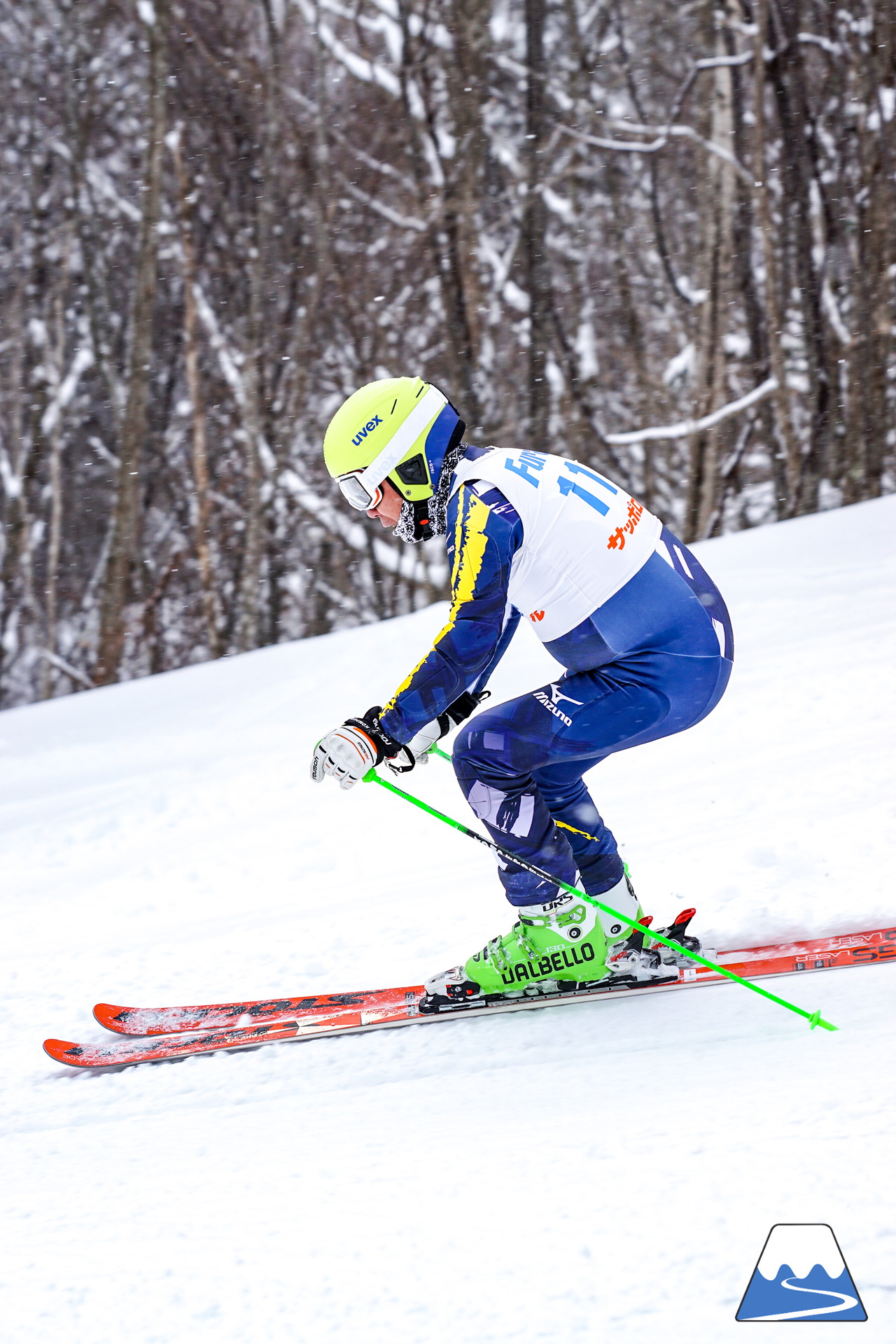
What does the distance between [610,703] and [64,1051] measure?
1978 mm

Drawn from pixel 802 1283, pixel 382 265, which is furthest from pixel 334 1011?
pixel 382 265

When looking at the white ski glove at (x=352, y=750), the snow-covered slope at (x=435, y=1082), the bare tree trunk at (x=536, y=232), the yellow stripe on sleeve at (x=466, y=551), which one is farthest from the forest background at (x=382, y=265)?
the white ski glove at (x=352, y=750)

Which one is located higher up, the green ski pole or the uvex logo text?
the uvex logo text

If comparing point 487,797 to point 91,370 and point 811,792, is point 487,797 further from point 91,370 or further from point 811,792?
point 91,370

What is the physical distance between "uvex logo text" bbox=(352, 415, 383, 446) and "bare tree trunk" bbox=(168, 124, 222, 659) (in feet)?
32.5

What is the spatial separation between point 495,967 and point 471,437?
925cm

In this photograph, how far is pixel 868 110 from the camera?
11.9 m

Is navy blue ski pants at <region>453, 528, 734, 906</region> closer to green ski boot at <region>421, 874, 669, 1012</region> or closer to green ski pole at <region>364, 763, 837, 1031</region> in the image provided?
green ski pole at <region>364, 763, 837, 1031</region>

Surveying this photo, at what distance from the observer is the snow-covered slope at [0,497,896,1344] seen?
6.23ft

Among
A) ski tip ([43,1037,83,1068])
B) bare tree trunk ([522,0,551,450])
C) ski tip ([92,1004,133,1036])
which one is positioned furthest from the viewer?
bare tree trunk ([522,0,551,450])

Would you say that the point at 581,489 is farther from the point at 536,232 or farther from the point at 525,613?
the point at 536,232

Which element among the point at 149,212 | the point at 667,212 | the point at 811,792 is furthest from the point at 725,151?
the point at 811,792

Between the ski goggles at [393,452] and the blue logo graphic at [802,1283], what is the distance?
187cm

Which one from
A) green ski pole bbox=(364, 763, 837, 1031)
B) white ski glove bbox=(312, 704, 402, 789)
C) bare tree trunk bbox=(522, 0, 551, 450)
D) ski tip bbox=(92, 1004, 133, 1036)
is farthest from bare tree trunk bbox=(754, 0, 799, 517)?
white ski glove bbox=(312, 704, 402, 789)
